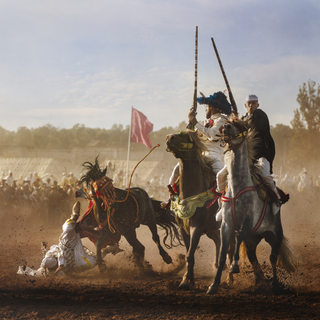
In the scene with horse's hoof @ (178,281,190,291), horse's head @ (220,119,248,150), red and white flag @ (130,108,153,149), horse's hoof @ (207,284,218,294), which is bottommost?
horse's hoof @ (178,281,190,291)

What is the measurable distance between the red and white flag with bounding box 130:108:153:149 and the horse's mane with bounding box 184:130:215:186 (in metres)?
11.2

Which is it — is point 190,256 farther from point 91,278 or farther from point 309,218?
point 309,218

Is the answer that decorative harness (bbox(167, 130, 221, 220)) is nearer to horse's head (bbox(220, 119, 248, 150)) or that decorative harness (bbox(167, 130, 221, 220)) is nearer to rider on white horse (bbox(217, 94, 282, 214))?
rider on white horse (bbox(217, 94, 282, 214))

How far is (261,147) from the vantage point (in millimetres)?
6551

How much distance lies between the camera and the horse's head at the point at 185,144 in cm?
636

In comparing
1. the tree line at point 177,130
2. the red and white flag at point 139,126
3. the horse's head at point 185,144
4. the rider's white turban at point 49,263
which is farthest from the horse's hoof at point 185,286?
the tree line at point 177,130

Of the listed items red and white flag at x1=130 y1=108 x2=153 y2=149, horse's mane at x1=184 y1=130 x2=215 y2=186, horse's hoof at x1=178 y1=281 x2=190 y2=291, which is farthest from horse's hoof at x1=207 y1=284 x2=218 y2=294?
red and white flag at x1=130 y1=108 x2=153 y2=149

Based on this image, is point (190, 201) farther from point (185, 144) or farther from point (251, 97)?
point (251, 97)

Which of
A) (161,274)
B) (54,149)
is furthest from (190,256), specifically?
(54,149)

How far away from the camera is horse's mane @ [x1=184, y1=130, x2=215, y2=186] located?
658 cm

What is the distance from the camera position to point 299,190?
795 inches

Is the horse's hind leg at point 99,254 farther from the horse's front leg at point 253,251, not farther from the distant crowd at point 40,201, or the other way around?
the distant crowd at point 40,201

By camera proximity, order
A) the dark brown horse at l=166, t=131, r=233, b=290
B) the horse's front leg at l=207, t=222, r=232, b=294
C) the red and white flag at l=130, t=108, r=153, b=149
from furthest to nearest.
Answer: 1. the red and white flag at l=130, t=108, r=153, b=149
2. the dark brown horse at l=166, t=131, r=233, b=290
3. the horse's front leg at l=207, t=222, r=232, b=294

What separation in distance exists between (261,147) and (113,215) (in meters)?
3.53
